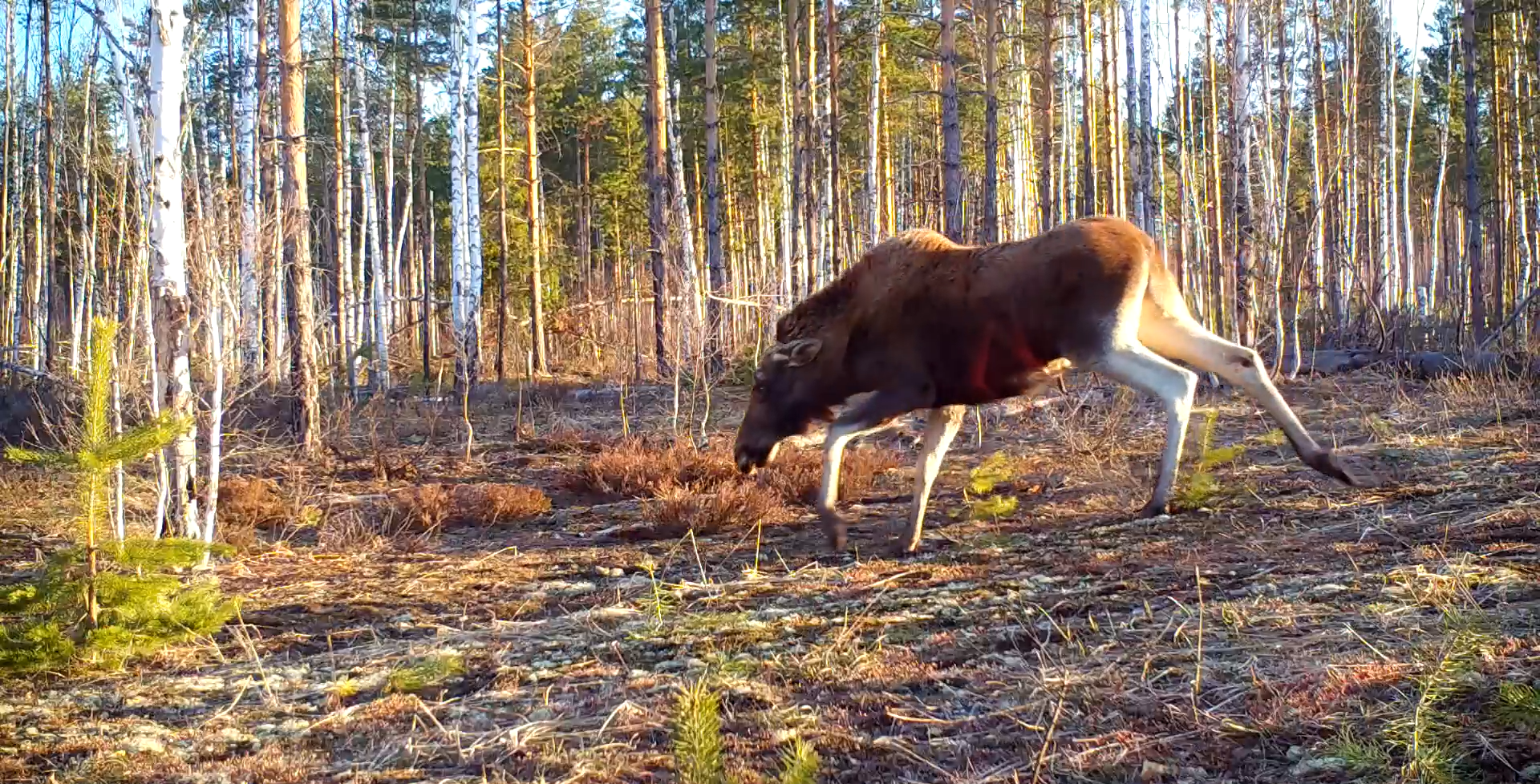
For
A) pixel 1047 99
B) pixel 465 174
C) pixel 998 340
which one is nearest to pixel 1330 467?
pixel 998 340

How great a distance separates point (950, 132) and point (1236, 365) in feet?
29.7

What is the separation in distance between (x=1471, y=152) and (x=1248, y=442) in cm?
926

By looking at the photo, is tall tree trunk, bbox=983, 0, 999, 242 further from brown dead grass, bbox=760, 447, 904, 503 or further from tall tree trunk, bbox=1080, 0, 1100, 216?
brown dead grass, bbox=760, 447, 904, 503

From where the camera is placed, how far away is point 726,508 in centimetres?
758

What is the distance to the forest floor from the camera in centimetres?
312

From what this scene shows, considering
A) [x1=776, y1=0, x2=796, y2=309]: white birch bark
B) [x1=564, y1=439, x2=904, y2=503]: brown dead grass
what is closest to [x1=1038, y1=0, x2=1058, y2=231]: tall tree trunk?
[x1=776, y1=0, x2=796, y2=309]: white birch bark

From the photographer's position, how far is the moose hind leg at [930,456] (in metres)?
6.55

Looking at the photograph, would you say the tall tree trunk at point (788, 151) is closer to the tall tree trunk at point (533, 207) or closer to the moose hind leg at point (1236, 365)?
the tall tree trunk at point (533, 207)

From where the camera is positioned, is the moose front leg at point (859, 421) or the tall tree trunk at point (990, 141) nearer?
the moose front leg at point (859, 421)

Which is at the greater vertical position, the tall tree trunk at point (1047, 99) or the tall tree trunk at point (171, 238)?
the tall tree trunk at point (1047, 99)

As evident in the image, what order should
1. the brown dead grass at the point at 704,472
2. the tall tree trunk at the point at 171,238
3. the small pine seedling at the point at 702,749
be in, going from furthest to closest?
the brown dead grass at the point at 704,472 → the tall tree trunk at the point at 171,238 → the small pine seedling at the point at 702,749

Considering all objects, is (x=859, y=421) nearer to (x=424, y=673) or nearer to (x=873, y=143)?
(x=424, y=673)

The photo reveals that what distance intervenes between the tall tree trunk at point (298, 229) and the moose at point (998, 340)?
5432 millimetres

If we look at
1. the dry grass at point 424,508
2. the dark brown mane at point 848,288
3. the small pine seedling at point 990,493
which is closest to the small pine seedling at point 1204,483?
the small pine seedling at point 990,493
